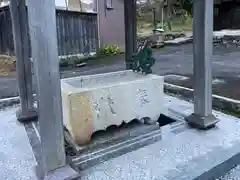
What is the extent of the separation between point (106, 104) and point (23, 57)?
4.47ft

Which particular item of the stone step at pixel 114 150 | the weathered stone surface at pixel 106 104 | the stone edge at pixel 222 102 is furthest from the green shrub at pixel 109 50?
the stone step at pixel 114 150

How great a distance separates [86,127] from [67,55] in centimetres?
751

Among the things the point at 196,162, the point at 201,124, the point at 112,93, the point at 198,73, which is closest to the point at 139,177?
the point at 196,162

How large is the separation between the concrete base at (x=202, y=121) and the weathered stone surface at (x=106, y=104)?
0.44m

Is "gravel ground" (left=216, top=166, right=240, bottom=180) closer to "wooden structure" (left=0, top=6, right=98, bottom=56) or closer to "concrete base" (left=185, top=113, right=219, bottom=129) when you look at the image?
"concrete base" (left=185, top=113, right=219, bottom=129)

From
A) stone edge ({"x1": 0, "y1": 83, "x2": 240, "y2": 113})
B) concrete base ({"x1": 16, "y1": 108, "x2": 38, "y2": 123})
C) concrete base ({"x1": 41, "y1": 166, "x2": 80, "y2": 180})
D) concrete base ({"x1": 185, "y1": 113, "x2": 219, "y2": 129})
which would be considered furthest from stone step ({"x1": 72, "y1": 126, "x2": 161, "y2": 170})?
stone edge ({"x1": 0, "y1": 83, "x2": 240, "y2": 113})

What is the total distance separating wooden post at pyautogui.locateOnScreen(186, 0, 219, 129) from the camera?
248 centimetres

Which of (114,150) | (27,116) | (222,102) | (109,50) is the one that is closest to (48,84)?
(114,150)

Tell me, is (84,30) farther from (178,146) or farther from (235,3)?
(178,146)

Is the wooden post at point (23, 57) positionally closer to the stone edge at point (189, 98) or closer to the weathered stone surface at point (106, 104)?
the weathered stone surface at point (106, 104)

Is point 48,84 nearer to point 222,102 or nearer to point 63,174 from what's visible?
point 63,174

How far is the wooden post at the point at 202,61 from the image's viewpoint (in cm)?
248

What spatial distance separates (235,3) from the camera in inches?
457

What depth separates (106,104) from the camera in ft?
7.59
